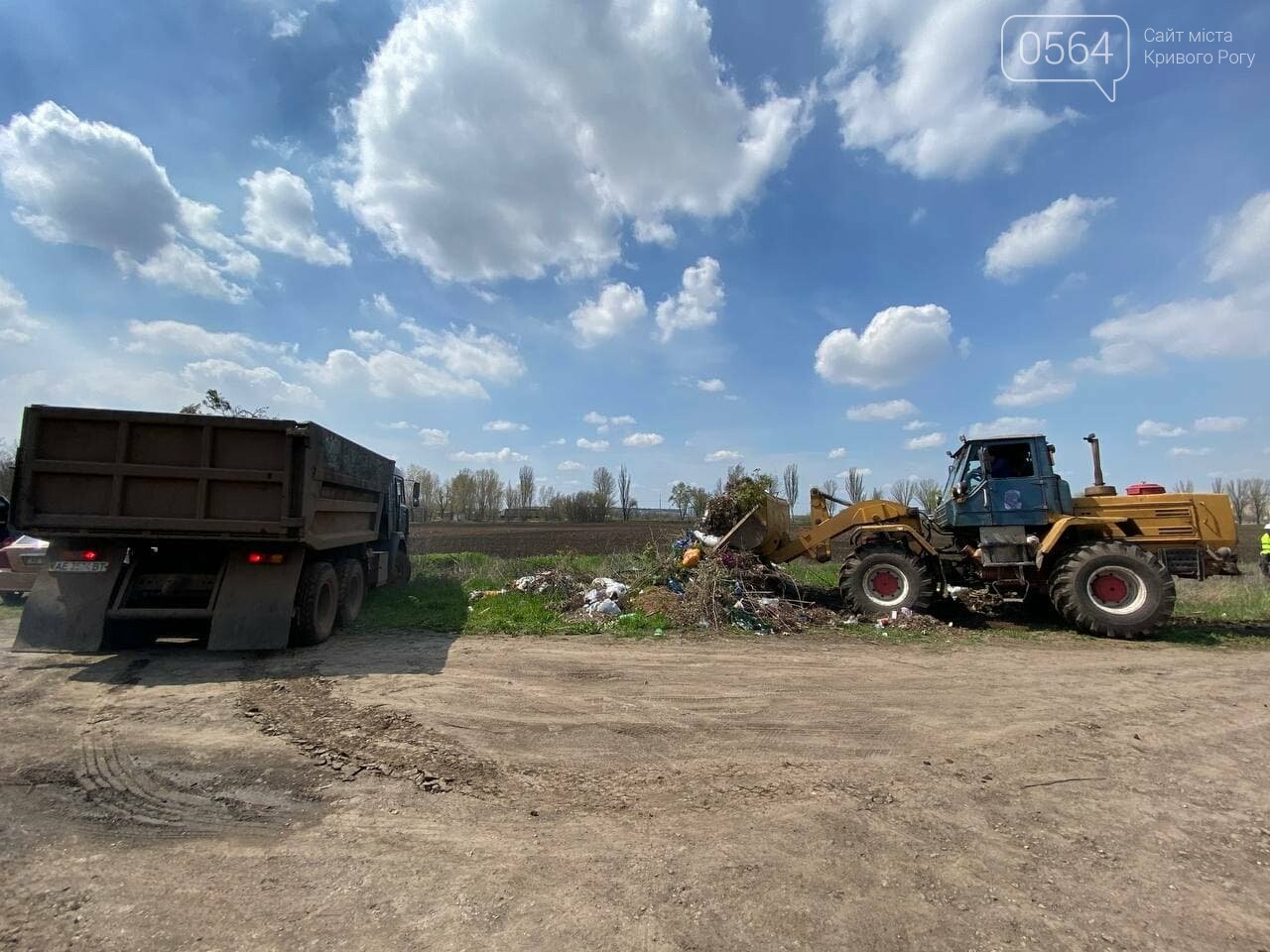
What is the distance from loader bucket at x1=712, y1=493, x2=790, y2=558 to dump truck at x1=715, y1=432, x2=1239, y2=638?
0.02 meters

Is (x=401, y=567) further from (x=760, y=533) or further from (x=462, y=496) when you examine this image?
(x=462, y=496)

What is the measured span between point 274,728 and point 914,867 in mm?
4275

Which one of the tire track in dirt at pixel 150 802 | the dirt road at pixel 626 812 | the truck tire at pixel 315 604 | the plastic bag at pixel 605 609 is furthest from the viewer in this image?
the plastic bag at pixel 605 609

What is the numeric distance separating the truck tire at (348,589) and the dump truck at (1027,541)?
5937 mm

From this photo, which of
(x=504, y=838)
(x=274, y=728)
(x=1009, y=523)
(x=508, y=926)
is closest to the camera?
(x=508, y=926)

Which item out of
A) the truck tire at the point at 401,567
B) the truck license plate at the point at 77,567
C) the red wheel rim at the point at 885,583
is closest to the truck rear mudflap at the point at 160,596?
the truck license plate at the point at 77,567

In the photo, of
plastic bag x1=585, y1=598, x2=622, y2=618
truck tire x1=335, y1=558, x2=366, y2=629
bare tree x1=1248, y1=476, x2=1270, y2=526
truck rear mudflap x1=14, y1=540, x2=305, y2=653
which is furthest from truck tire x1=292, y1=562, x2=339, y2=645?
bare tree x1=1248, y1=476, x2=1270, y2=526

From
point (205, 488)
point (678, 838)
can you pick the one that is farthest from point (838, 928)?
point (205, 488)

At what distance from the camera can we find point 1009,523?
910 centimetres

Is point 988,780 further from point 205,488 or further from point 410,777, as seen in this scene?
point 205,488

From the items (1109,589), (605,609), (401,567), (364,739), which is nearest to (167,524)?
(364,739)

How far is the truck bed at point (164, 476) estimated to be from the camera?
6.10m

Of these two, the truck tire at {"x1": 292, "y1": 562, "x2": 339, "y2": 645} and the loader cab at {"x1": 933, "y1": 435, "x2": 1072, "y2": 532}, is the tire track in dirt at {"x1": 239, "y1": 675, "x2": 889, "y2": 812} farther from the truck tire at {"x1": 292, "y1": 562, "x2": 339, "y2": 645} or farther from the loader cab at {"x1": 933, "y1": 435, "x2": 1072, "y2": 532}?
the loader cab at {"x1": 933, "y1": 435, "x2": 1072, "y2": 532}

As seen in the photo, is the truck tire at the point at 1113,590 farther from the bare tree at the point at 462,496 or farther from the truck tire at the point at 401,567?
the bare tree at the point at 462,496
